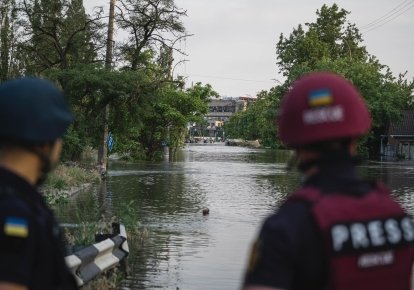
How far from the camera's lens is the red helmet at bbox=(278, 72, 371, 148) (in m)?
2.14

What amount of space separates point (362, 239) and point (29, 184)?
1139 mm

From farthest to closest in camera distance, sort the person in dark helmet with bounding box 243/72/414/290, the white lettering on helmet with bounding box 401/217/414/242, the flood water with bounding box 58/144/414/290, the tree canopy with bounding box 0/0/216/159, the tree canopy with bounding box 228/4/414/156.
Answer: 1. the tree canopy with bounding box 228/4/414/156
2. the tree canopy with bounding box 0/0/216/159
3. the flood water with bounding box 58/144/414/290
4. the white lettering on helmet with bounding box 401/217/414/242
5. the person in dark helmet with bounding box 243/72/414/290

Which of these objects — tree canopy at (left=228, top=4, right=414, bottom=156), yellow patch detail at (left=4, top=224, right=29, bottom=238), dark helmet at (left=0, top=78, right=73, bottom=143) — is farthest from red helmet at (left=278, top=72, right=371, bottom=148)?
tree canopy at (left=228, top=4, right=414, bottom=156)

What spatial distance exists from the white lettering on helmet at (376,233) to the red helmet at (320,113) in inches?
12.2

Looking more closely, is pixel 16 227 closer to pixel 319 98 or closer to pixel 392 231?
pixel 319 98

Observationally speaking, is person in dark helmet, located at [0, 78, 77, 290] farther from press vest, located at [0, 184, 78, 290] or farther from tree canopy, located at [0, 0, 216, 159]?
tree canopy, located at [0, 0, 216, 159]

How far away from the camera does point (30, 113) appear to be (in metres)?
2.28

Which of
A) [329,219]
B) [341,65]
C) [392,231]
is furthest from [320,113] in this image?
[341,65]

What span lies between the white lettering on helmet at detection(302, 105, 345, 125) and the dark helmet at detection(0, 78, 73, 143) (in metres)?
0.89

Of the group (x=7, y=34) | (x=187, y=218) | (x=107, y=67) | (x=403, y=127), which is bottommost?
(x=187, y=218)

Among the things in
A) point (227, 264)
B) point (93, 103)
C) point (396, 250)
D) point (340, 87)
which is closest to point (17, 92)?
point (340, 87)

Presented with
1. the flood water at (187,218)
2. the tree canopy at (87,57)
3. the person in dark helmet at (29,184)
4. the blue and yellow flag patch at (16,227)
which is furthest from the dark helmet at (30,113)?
the tree canopy at (87,57)

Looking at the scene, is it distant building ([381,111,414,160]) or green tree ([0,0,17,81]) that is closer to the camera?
green tree ([0,0,17,81])

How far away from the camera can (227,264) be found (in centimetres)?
1020
